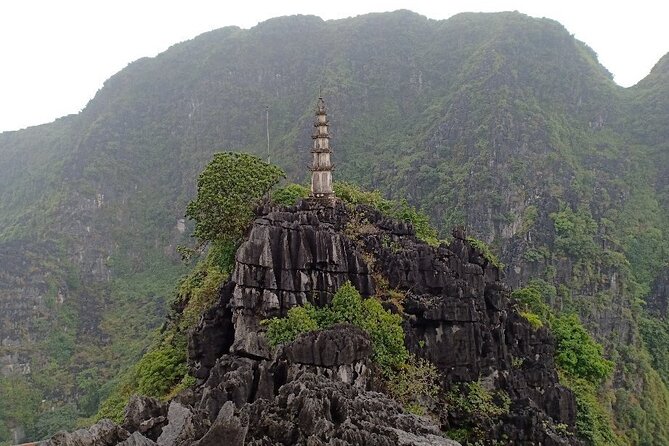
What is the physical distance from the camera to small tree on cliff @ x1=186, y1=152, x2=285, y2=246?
993 inches

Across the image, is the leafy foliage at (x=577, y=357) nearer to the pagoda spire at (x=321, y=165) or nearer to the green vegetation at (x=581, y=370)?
the green vegetation at (x=581, y=370)

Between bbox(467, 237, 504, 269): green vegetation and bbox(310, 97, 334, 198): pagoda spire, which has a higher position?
bbox(310, 97, 334, 198): pagoda spire

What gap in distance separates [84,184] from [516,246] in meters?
80.4

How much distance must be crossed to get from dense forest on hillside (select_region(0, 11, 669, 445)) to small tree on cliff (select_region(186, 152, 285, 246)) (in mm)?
21027

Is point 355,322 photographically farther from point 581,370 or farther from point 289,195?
point 581,370

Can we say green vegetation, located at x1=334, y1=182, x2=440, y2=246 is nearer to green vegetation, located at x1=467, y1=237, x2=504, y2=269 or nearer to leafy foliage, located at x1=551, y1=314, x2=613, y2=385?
green vegetation, located at x1=467, y1=237, x2=504, y2=269

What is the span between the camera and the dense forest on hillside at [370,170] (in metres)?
64.7

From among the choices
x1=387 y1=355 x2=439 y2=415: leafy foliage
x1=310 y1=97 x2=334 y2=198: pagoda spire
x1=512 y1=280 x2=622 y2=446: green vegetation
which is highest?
x1=310 y1=97 x2=334 y2=198: pagoda spire

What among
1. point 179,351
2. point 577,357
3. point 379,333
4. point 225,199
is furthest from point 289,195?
point 577,357

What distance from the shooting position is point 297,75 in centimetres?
13588

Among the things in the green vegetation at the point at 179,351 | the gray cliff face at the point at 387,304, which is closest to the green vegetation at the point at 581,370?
the gray cliff face at the point at 387,304

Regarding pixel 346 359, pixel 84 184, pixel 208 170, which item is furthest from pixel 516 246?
pixel 84 184

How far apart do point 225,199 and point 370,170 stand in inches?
3003

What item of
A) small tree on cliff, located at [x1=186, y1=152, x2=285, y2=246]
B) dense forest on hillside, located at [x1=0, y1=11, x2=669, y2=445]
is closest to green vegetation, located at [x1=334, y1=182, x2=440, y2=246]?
small tree on cliff, located at [x1=186, y1=152, x2=285, y2=246]
